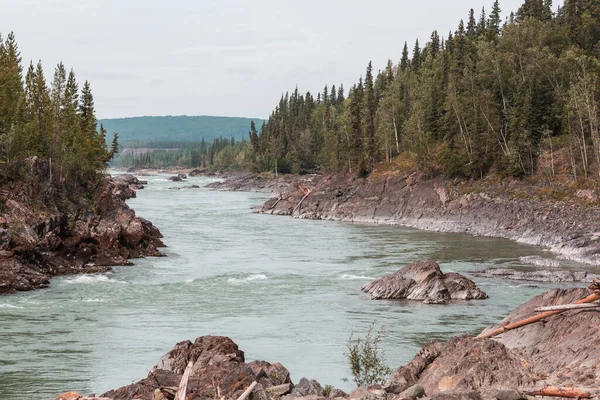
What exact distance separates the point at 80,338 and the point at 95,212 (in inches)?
1112

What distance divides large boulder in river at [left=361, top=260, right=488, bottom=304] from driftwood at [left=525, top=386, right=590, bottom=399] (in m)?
23.6

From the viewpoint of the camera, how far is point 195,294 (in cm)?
4241

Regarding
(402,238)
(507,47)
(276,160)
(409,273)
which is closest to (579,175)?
(402,238)

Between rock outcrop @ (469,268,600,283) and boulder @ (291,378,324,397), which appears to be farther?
rock outcrop @ (469,268,600,283)

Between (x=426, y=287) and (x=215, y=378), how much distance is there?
923 inches

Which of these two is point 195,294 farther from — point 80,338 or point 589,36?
point 589,36

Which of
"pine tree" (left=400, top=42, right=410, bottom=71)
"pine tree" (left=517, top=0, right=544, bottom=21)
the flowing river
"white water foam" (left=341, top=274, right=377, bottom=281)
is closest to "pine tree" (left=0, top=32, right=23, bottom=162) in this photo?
the flowing river

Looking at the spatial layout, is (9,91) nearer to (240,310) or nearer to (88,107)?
(88,107)

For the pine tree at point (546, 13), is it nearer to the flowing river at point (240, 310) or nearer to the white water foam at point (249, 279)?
the flowing river at point (240, 310)

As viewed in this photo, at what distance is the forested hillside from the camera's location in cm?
7881

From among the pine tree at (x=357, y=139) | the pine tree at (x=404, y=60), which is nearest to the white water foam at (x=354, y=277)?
the pine tree at (x=357, y=139)

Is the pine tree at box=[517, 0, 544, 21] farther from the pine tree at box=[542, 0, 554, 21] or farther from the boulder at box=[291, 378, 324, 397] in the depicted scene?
the boulder at box=[291, 378, 324, 397]

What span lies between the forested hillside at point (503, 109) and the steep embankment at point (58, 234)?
4183 cm

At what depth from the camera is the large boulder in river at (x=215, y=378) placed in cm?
1745
